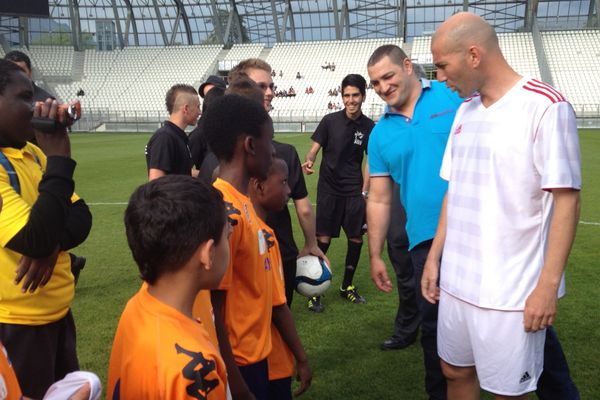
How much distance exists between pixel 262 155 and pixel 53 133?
0.82 m

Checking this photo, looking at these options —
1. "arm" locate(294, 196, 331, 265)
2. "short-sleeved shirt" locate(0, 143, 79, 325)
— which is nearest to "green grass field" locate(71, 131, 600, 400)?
"arm" locate(294, 196, 331, 265)

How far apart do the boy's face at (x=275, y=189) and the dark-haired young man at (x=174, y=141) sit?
1819mm

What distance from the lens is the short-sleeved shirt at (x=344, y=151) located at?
604 cm

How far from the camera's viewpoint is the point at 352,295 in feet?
19.1

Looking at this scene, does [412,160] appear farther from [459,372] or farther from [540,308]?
[540,308]

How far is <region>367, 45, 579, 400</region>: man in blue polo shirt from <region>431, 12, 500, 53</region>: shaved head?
1067 millimetres

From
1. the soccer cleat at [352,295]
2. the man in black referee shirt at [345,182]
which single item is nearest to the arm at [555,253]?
the soccer cleat at [352,295]

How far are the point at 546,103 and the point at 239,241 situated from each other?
135 cm

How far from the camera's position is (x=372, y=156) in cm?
393

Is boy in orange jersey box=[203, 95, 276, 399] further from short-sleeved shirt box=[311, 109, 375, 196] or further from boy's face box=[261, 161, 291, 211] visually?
short-sleeved shirt box=[311, 109, 375, 196]

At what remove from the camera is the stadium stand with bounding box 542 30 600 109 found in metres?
35.6

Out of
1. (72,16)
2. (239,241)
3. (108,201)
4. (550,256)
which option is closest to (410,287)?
(550,256)

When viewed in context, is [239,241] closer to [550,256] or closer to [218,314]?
[218,314]

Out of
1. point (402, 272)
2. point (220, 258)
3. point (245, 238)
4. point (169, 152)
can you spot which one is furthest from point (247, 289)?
point (402, 272)
